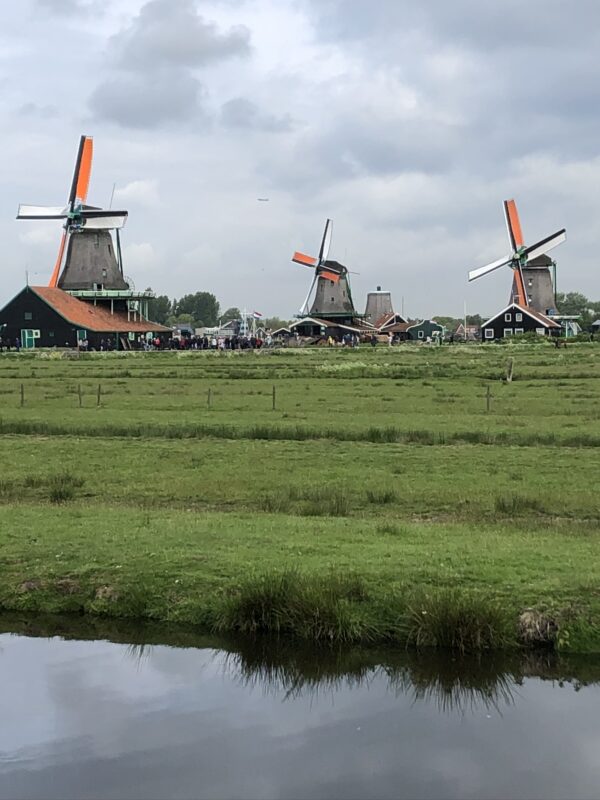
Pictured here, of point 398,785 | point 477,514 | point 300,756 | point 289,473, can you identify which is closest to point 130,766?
point 300,756

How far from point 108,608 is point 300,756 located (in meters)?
5.05

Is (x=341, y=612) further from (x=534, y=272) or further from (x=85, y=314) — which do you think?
(x=534, y=272)

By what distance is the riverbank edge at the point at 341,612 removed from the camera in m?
12.2

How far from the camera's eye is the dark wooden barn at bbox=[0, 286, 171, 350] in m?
105

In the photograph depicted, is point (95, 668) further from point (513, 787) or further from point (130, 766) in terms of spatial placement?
point (513, 787)

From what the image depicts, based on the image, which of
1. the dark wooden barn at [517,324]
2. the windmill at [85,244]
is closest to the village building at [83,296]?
the windmill at [85,244]

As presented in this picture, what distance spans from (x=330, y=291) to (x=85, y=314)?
51.6 metres

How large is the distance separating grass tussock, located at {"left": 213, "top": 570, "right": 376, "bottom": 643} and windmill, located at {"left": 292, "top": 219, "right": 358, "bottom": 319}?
5353 inches

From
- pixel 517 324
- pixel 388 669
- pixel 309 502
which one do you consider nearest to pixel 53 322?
pixel 517 324

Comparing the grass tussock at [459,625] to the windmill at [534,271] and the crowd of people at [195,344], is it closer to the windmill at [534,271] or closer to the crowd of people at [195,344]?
the crowd of people at [195,344]

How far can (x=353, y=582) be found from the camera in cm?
1331

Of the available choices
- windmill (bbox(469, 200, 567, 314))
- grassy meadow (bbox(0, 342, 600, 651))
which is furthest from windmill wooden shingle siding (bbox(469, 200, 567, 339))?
grassy meadow (bbox(0, 342, 600, 651))

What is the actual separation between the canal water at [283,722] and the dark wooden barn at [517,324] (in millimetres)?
120126

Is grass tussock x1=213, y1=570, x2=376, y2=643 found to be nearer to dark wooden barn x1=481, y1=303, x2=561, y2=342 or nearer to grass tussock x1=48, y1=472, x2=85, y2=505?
grass tussock x1=48, y1=472, x2=85, y2=505
